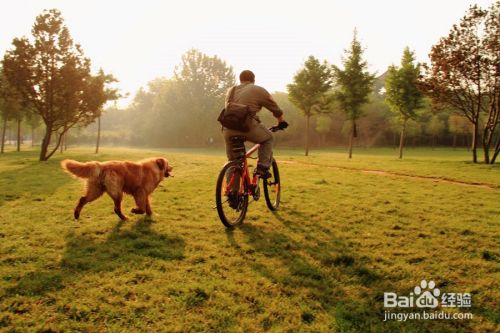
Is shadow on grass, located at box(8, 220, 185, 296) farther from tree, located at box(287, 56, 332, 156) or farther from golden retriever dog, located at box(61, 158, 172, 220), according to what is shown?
tree, located at box(287, 56, 332, 156)

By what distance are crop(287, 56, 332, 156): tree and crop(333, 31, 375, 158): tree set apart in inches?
68.9

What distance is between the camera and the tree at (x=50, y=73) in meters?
21.9

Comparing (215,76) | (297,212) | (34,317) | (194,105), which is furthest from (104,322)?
(215,76)

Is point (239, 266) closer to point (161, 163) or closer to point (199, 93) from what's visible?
point (161, 163)

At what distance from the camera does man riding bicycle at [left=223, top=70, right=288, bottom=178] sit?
6.26 meters

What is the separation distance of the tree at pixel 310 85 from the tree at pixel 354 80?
1750 mm

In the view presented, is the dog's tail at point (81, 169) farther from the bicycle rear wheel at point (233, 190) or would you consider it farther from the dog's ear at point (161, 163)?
the bicycle rear wheel at point (233, 190)

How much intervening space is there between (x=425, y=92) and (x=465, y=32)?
505cm

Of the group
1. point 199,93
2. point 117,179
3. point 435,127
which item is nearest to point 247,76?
point 117,179

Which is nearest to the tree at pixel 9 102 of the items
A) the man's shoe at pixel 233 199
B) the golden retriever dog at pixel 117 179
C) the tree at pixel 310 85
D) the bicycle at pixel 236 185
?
the golden retriever dog at pixel 117 179

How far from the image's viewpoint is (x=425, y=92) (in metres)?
26.6

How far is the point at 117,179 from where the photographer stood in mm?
6320

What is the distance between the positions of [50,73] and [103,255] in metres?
23.2

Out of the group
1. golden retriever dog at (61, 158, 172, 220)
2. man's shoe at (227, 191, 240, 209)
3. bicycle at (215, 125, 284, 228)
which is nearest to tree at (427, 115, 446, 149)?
bicycle at (215, 125, 284, 228)
